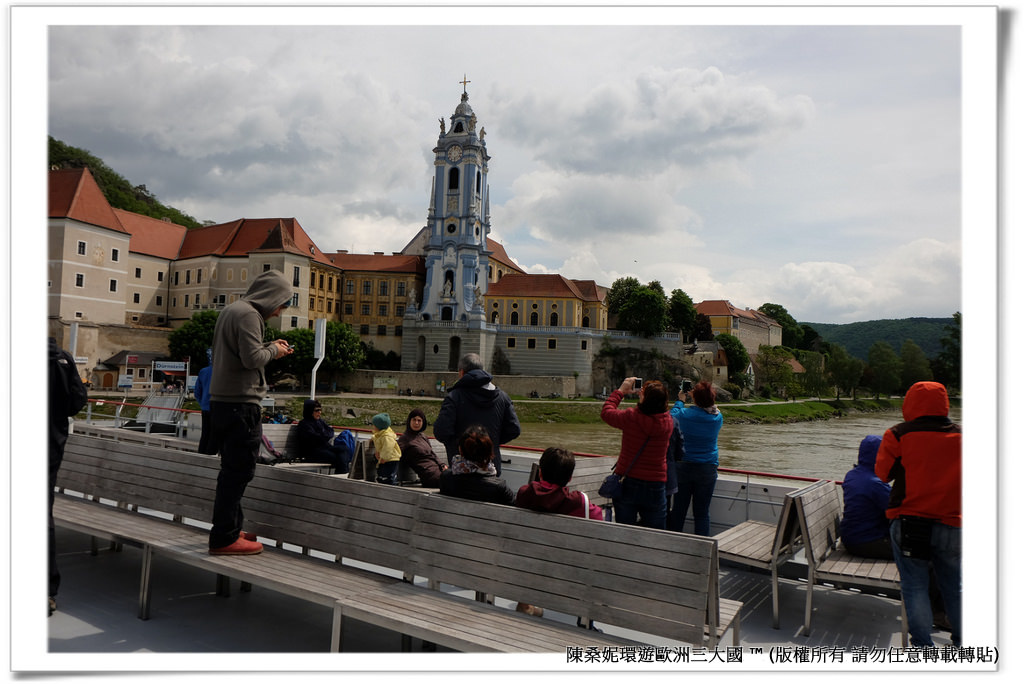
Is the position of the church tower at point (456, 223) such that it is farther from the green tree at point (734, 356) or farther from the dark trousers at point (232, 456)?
the dark trousers at point (232, 456)

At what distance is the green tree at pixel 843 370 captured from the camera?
37219 mm

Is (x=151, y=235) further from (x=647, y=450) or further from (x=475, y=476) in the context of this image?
(x=475, y=476)

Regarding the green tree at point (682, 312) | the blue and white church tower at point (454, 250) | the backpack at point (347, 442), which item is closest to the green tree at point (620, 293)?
the green tree at point (682, 312)

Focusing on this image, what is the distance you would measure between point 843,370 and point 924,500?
43314 mm

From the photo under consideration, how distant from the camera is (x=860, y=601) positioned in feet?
13.9

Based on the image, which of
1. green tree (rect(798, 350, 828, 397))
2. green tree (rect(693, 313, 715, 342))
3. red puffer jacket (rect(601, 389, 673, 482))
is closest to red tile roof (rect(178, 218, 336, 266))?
green tree (rect(693, 313, 715, 342))

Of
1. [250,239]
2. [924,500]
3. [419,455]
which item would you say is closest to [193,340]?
[250,239]

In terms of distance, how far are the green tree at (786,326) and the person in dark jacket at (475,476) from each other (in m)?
90.4

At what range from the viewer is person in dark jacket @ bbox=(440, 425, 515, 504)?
3188 millimetres

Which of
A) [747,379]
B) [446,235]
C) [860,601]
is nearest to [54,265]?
[446,235]

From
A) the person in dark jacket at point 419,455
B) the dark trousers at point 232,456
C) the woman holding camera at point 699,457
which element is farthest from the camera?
the person in dark jacket at point 419,455

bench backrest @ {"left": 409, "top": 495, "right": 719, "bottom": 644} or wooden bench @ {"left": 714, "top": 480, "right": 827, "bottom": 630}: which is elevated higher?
bench backrest @ {"left": 409, "top": 495, "right": 719, "bottom": 644}

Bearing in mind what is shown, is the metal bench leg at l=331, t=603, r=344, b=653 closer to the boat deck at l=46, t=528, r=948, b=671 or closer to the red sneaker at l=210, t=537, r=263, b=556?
the boat deck at l=46, t=528, r=948, b=671

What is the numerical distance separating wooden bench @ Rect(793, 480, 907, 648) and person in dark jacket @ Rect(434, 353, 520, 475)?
1.78 metres
